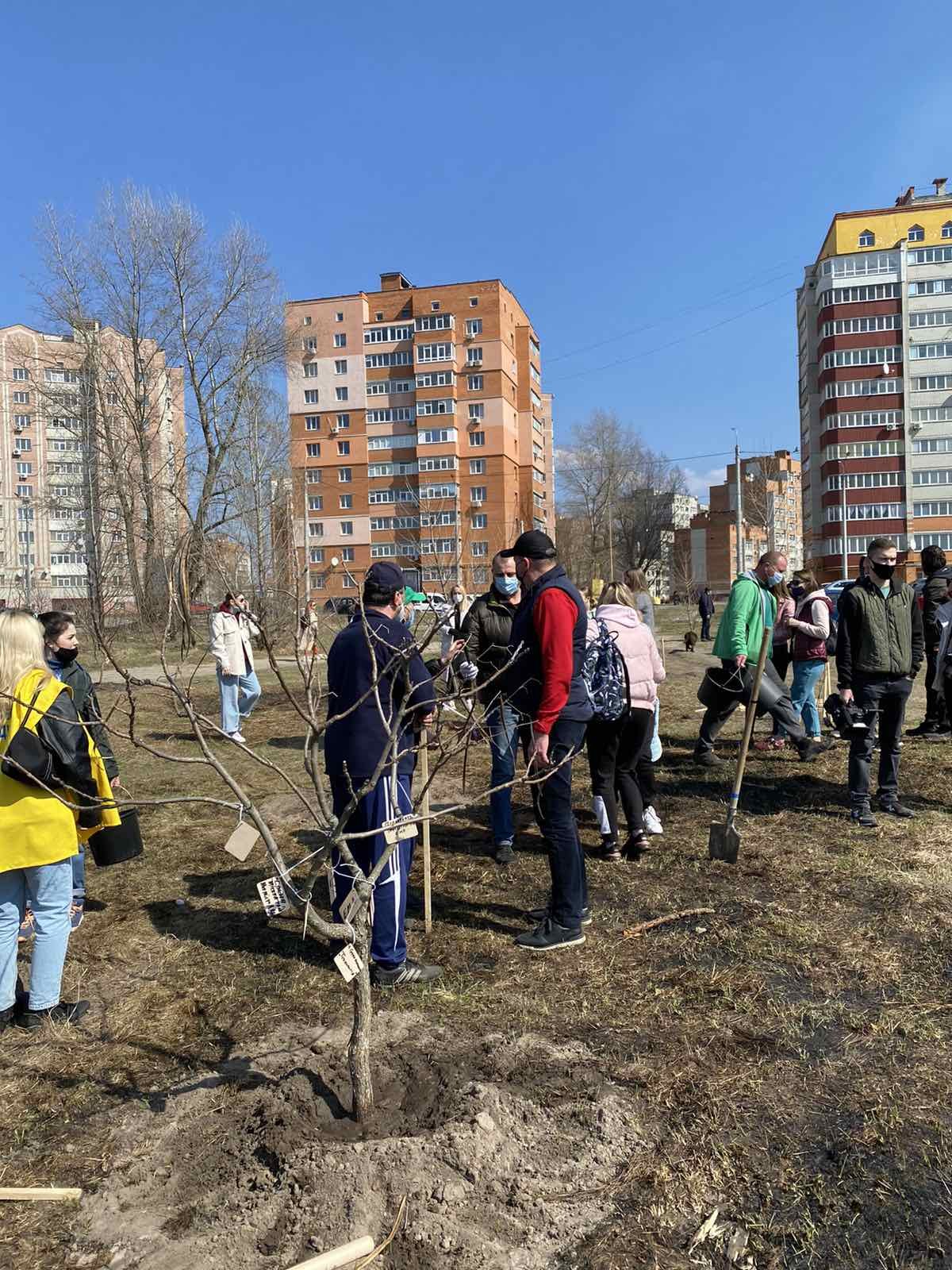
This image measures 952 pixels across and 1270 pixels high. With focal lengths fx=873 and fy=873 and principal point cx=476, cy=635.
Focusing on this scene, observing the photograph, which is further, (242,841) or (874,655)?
(874,655)

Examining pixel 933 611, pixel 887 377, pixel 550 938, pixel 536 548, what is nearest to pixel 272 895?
pixel 550 938

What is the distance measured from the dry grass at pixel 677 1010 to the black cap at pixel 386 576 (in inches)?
72.1

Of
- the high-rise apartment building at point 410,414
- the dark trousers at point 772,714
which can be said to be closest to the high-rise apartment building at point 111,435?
the dark trousers at point 772,714

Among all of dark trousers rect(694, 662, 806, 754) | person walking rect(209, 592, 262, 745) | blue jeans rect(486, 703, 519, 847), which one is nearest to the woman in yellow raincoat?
blue jeans rect(486, 703, 519, 847)

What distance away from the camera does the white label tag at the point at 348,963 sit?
2.77m

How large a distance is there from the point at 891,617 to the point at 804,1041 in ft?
11.6

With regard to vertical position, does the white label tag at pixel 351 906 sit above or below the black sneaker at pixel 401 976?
above

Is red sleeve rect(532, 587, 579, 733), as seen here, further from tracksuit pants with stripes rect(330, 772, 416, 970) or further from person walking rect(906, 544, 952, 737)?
person walking rect(906, 544, 952, 737)

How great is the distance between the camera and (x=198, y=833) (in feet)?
22.2

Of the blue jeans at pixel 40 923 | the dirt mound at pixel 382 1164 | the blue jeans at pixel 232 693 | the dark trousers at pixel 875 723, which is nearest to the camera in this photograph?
the dirt mound at pixel 382 1164

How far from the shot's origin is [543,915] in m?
4.73

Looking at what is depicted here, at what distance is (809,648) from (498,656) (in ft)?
13.3

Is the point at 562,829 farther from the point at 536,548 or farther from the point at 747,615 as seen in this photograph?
the point at 747,615

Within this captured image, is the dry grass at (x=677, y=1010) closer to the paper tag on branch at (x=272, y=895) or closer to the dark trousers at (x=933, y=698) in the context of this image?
the paper tag on branch at (x=272, y=895)
